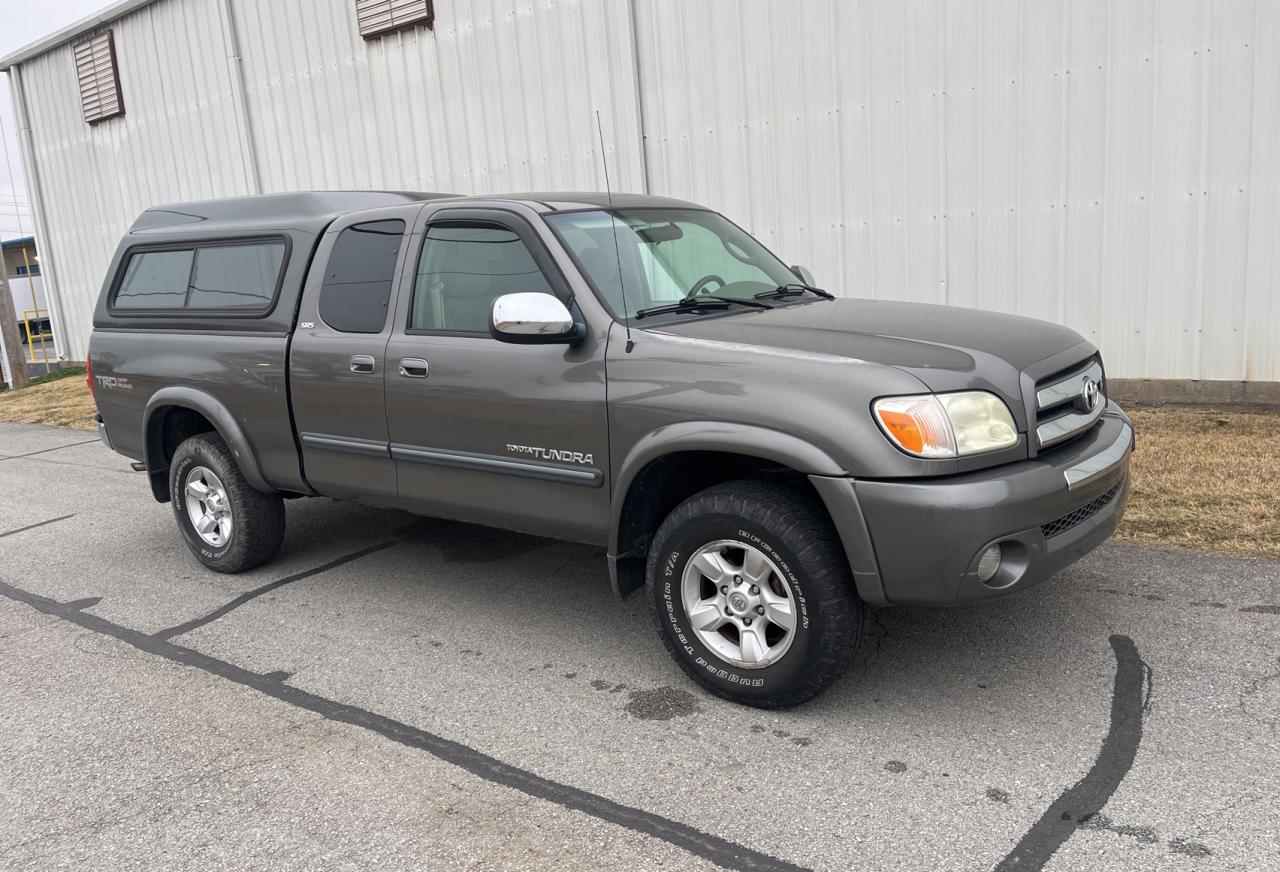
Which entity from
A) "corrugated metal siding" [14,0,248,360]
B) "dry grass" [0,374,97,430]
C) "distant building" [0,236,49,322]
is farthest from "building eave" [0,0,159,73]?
"distant building" [0,236,49,322]

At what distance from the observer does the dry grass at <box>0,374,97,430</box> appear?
12.6 meters

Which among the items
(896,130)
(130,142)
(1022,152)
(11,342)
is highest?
(130,142)

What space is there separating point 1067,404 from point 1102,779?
1312 millimetres

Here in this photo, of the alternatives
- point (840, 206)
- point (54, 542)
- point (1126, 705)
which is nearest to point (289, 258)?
point (54, 542)

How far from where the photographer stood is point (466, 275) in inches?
168

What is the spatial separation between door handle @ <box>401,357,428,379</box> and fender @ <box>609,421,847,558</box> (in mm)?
1083

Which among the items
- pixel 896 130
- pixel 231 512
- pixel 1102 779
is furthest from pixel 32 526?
pixel 896 130

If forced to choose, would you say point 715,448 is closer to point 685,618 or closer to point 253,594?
point 685,618

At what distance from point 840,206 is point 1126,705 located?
19.1 ft

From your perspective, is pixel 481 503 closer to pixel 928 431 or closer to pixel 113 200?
pixel 928 431

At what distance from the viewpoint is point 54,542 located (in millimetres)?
6434

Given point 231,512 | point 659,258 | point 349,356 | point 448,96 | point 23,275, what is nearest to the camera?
point 659,258

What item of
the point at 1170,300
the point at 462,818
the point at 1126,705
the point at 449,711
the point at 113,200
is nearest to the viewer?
the point at 462,818

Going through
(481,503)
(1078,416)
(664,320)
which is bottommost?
(481,503)
